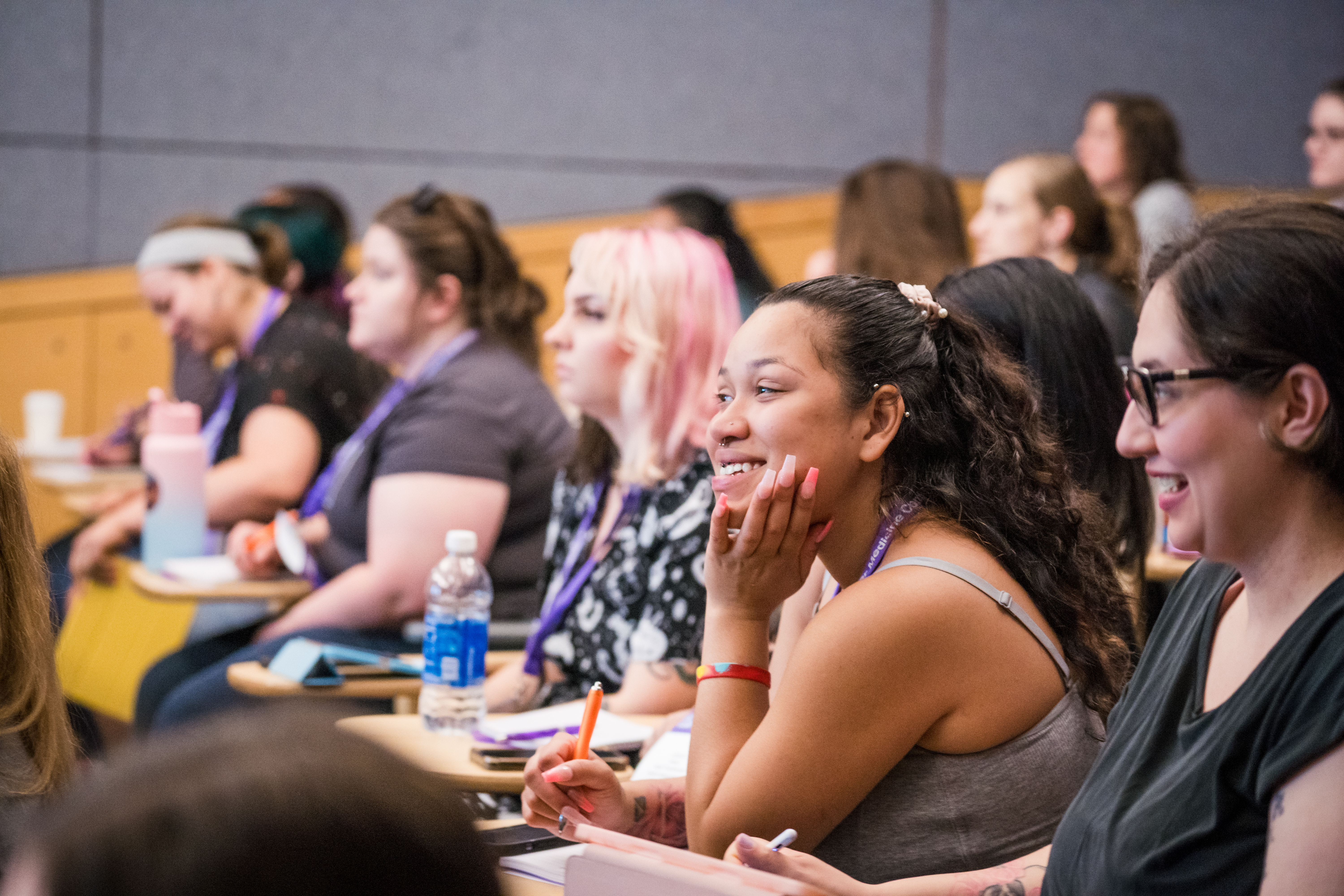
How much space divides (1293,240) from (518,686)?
156 cm

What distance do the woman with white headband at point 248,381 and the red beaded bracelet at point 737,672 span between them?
2192 millimetres

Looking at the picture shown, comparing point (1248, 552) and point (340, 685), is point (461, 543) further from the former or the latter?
point (1248, 552)

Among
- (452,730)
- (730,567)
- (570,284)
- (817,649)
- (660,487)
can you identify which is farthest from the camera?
(570,284)

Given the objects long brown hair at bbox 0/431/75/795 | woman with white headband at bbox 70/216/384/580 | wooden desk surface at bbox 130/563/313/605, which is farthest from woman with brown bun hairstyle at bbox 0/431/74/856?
woman with white headband at bbox 70/216/384/580

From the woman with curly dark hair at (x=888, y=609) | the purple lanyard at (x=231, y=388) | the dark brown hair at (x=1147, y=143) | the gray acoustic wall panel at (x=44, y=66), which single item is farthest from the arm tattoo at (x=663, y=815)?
the gray acoustic wall panel at (x=44, y=66)

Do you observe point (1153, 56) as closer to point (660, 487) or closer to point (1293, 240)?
point (660, 487)

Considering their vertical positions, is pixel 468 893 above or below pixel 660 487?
above

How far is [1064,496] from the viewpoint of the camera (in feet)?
4.69

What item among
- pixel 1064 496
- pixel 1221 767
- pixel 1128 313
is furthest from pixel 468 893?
pixel 1128 313

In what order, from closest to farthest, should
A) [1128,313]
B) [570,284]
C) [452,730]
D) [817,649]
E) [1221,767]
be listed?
[1221,767] → [817,649] → [452,730] → [570,284] → [1128,313]

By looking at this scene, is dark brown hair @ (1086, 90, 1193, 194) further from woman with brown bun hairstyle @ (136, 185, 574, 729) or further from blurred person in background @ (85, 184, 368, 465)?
blurred person in background @ (85, 184, 368, 465)

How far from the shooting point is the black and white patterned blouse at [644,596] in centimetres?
204

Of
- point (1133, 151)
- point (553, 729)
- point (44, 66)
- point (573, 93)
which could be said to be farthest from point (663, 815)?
point (44, 66)

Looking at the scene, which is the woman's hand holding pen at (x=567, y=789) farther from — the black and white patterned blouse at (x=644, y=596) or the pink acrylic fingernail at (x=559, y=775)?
the black and white patterned blouse at (x=644, y=596)
